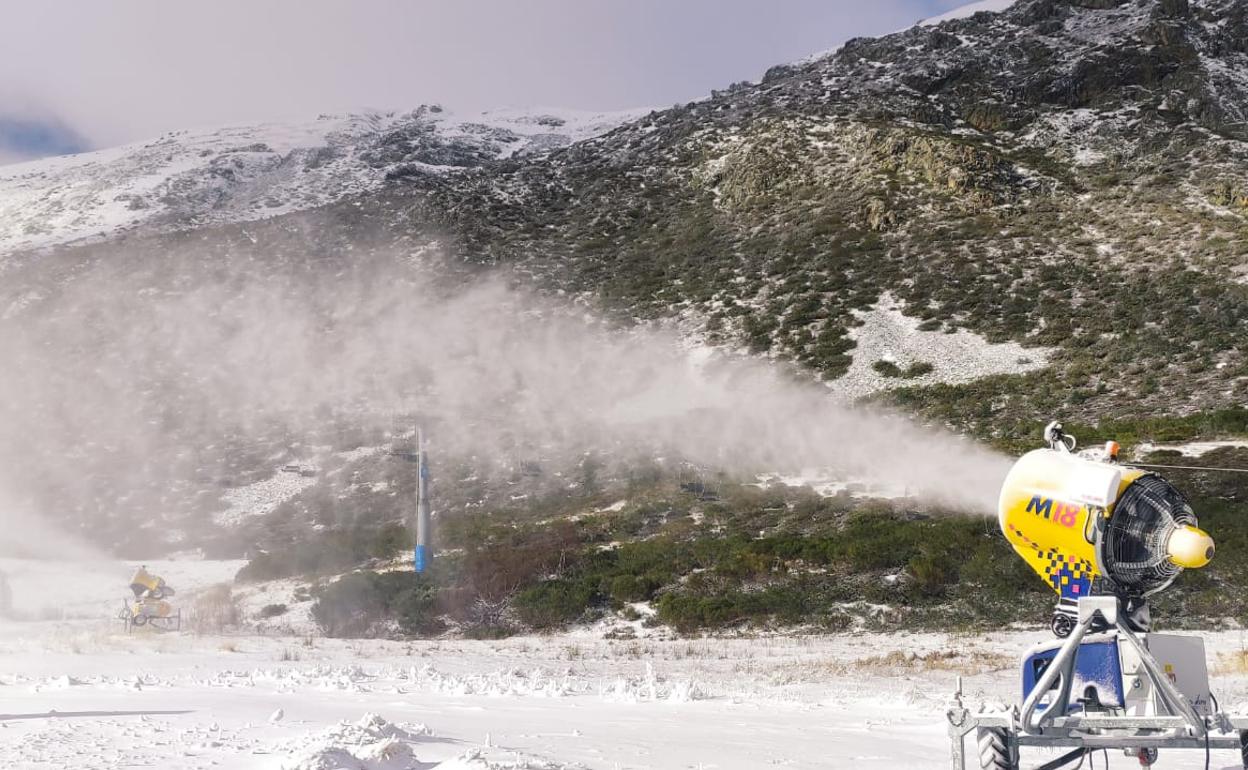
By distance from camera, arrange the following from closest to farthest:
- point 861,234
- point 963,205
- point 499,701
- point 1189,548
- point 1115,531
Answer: point 1189,548 < point 1115,531 < point 499,701 < point 963,205 < point 861,234

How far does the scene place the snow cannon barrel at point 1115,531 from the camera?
18.8ft

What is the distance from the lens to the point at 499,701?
1066 cm

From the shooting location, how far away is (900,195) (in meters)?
64.0

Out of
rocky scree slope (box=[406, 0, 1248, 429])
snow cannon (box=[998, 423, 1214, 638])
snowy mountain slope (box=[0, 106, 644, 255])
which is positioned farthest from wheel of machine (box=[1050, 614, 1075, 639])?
snowy mountain slope (box=[0, 106, 644, 255])

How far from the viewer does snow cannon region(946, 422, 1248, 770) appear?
543cm

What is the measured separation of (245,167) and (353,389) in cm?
6648

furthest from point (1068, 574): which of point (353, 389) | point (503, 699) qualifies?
point (353, 389)

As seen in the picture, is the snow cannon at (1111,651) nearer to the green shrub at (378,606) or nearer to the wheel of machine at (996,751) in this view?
the wheel of machine at (996,751)

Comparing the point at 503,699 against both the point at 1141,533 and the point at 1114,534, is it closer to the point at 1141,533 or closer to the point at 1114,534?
the point at 1114,534

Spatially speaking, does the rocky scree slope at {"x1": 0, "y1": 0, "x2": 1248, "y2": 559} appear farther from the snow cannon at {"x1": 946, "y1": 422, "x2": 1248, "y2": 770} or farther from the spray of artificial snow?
the snow cannon at {"x1": 946, "y1": 422, "x2": 1248, "y2": 770}

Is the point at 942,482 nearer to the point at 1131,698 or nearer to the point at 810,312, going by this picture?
the point at 1131,698

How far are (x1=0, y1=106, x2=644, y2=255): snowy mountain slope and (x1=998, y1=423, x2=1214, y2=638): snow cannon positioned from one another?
9398 centimetres

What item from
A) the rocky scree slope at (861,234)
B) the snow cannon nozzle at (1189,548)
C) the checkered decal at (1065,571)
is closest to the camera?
the snow cannon nozzle at (1189,548)

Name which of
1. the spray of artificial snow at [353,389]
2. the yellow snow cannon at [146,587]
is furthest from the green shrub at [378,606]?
the spray of artificial snow at [353,389]
